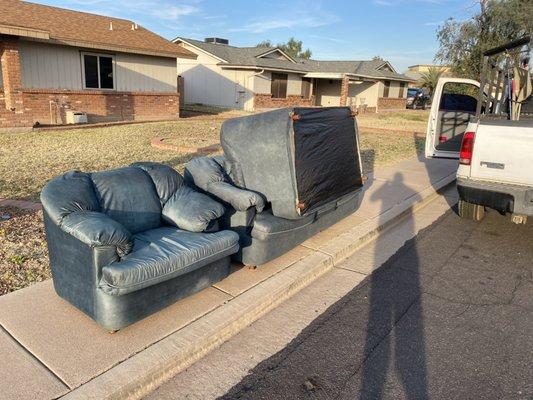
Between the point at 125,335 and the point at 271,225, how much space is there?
1699mm

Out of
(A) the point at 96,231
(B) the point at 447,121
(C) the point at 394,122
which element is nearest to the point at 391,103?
(C) the point at 394,122

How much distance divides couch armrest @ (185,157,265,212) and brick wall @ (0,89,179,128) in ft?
38.7

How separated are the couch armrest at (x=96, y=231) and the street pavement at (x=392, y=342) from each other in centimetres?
101

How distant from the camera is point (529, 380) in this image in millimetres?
2863

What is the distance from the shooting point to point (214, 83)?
28.0 meters

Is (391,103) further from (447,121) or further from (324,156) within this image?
(324,156)

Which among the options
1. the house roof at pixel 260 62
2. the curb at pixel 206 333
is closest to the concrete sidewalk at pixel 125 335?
the curb at pixel 206 333

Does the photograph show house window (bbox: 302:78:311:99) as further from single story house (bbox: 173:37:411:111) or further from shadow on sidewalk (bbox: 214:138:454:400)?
shadow on sidewalk (bbox: 214:138:454:400)

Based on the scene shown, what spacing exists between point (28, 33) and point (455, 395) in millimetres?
14535

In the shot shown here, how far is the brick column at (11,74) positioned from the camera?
13039 mm

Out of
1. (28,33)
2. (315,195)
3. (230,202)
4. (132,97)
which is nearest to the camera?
(230,202)

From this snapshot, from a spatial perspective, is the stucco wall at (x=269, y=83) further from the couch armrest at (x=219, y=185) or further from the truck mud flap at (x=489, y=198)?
the couch armrest at (x=219, y=185)

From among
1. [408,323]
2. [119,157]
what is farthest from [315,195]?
[119,157]

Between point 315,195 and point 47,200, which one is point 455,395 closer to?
point 315,195
